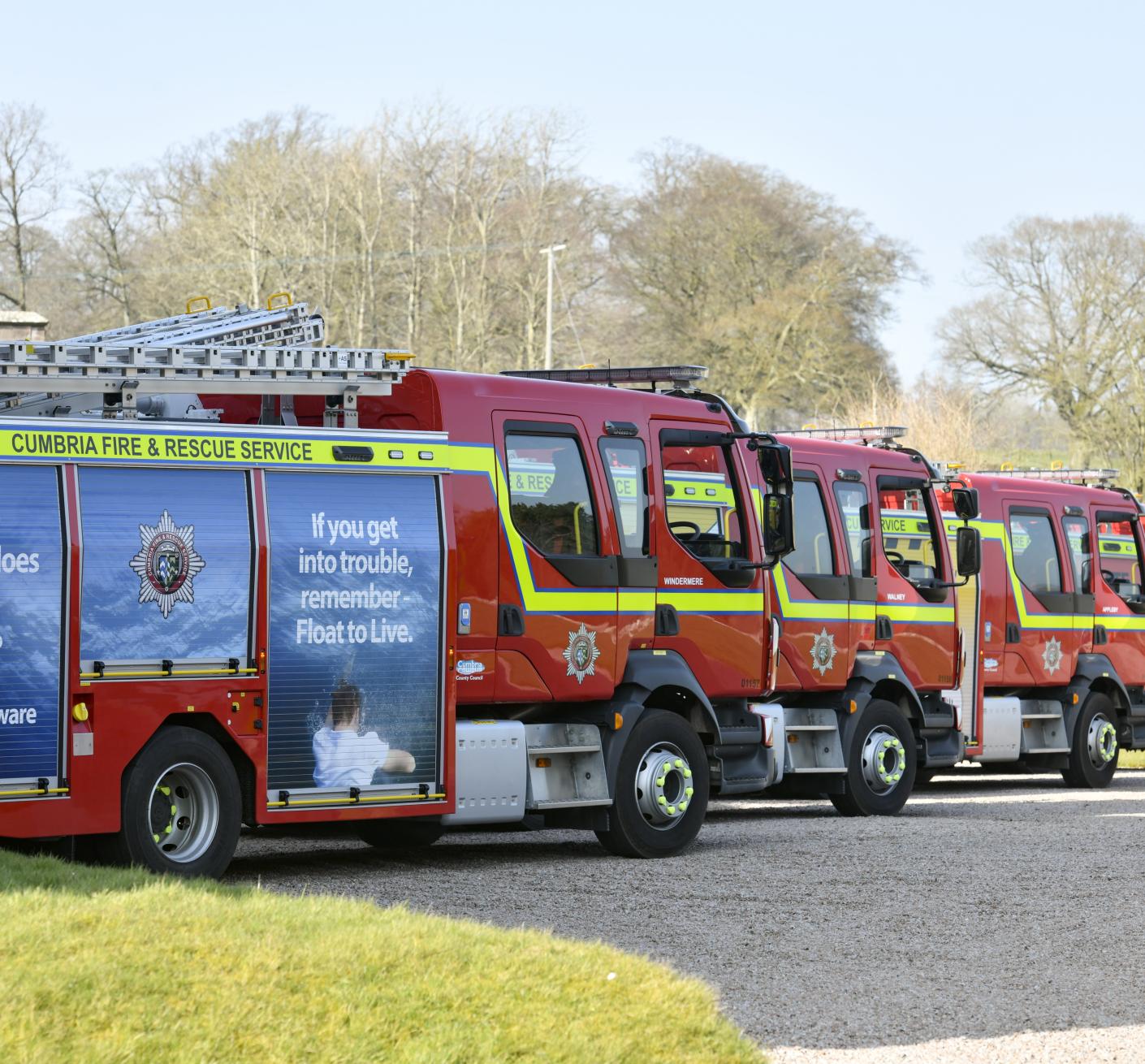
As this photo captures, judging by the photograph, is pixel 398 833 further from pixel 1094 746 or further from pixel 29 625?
pixel 1094 746

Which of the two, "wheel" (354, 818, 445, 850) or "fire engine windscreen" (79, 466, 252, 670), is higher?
"fire engine windscreen" (79, 466, 252, 670)

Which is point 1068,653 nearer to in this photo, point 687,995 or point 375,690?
point 375,690

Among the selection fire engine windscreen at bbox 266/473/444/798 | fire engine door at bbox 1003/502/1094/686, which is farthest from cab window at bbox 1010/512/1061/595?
fire engine windscreen at bbox 266/473/444/798

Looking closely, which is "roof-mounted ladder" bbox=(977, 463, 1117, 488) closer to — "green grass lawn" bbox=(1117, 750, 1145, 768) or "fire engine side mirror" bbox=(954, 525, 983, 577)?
"green grass lawn" bbox=(1117, 750, 1145, 768)

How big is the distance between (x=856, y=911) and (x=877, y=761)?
6.16 meters

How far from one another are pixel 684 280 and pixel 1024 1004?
6487 centimetres

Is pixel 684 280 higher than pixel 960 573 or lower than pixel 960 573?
higher

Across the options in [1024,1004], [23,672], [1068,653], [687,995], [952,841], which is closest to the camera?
[687,995]

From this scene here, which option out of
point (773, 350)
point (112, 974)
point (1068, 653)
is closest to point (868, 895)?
point (112, 974)

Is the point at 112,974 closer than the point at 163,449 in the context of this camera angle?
Yes

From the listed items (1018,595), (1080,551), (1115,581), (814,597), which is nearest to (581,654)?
(814,597)

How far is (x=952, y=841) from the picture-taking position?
14305 millimetres

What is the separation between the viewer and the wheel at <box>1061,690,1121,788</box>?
849 inches

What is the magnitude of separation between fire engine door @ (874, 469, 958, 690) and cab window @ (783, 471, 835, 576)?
75 cm
